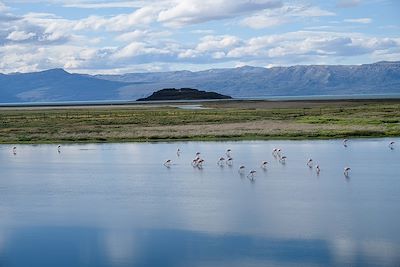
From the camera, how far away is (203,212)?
20.6 m

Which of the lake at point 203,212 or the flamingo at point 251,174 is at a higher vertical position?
the flamingo at point 251,174

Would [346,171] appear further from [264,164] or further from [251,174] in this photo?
[264,164]

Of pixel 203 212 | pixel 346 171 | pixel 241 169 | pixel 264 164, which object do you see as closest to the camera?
pixel 203 212

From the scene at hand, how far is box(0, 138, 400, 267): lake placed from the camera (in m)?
15.8

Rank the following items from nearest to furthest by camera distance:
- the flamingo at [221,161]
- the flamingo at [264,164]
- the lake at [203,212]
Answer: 1. the lake at [203,212]
2. the flamingo at [264,164]
3. the flamingo at [221,161]

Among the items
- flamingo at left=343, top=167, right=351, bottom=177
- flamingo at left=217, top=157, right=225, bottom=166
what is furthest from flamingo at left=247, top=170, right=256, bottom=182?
flamingo at left=217, top=157, right=225, bottom=166

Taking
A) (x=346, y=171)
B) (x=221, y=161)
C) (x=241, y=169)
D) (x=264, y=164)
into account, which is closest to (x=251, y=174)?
(x=241, y=169)

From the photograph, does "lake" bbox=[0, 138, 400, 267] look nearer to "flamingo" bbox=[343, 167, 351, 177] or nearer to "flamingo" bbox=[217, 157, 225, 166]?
"flamingo" bbox=[343, 167, 351, 177]

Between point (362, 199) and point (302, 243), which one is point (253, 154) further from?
point (302, 243)

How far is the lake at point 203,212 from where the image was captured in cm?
1579

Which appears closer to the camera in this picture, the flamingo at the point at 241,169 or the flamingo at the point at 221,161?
the flamingo at the point at 241,169

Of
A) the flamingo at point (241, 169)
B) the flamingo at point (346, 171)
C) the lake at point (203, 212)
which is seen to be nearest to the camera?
the lake at point (203, 212)

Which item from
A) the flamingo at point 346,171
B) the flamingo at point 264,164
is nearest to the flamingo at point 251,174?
the flamingo at point 264,164

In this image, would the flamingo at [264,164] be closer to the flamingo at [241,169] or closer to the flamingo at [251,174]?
the flamingo at [241,169]
